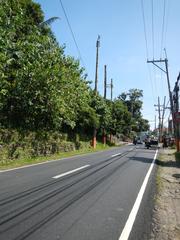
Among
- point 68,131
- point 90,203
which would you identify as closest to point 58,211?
point 90,203

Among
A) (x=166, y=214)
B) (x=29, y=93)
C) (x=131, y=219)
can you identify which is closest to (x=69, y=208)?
(x=131, y=219)

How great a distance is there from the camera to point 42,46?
2697 centimetres

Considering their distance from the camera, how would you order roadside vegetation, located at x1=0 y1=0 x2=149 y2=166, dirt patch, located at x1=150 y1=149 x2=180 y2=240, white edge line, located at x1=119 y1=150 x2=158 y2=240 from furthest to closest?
1. roadside vegetation, located at x1=0 y1=0 x2=149 y2=166
2. dirt patch, located at x1=150 y1=149 x2=180 y2=240
3. white edge line, located at x1=119 y1=150 x2=158 y2=240

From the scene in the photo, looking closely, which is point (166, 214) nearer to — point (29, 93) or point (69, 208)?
point (69, 208)

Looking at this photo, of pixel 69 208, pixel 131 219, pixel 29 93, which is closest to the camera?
pixel 131 219

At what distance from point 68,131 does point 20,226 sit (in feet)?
101

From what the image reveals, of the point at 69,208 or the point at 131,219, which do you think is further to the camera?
the point at 69,208

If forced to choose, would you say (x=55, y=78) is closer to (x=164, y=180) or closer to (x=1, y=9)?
(x=1, y=9)

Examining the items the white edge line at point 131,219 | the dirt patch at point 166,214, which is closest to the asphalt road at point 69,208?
the white edge line at point 131,219

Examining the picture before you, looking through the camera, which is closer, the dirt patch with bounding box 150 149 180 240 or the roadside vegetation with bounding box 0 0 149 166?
the dirt patch with bounding box 150 149 180 240

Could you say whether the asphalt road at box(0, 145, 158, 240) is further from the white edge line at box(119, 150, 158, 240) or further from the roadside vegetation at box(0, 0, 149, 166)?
the roadside vegetation at box(0, 0, 149, 166)

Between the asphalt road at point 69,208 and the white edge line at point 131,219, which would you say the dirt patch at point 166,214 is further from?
the white edge line at point 131,219

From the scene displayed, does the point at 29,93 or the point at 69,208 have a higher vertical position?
the point at 29,93

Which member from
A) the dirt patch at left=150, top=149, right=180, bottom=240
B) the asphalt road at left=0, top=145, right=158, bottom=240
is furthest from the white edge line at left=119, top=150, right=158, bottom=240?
the dirt patch at left=150, top=149, right=180, bottom=240
